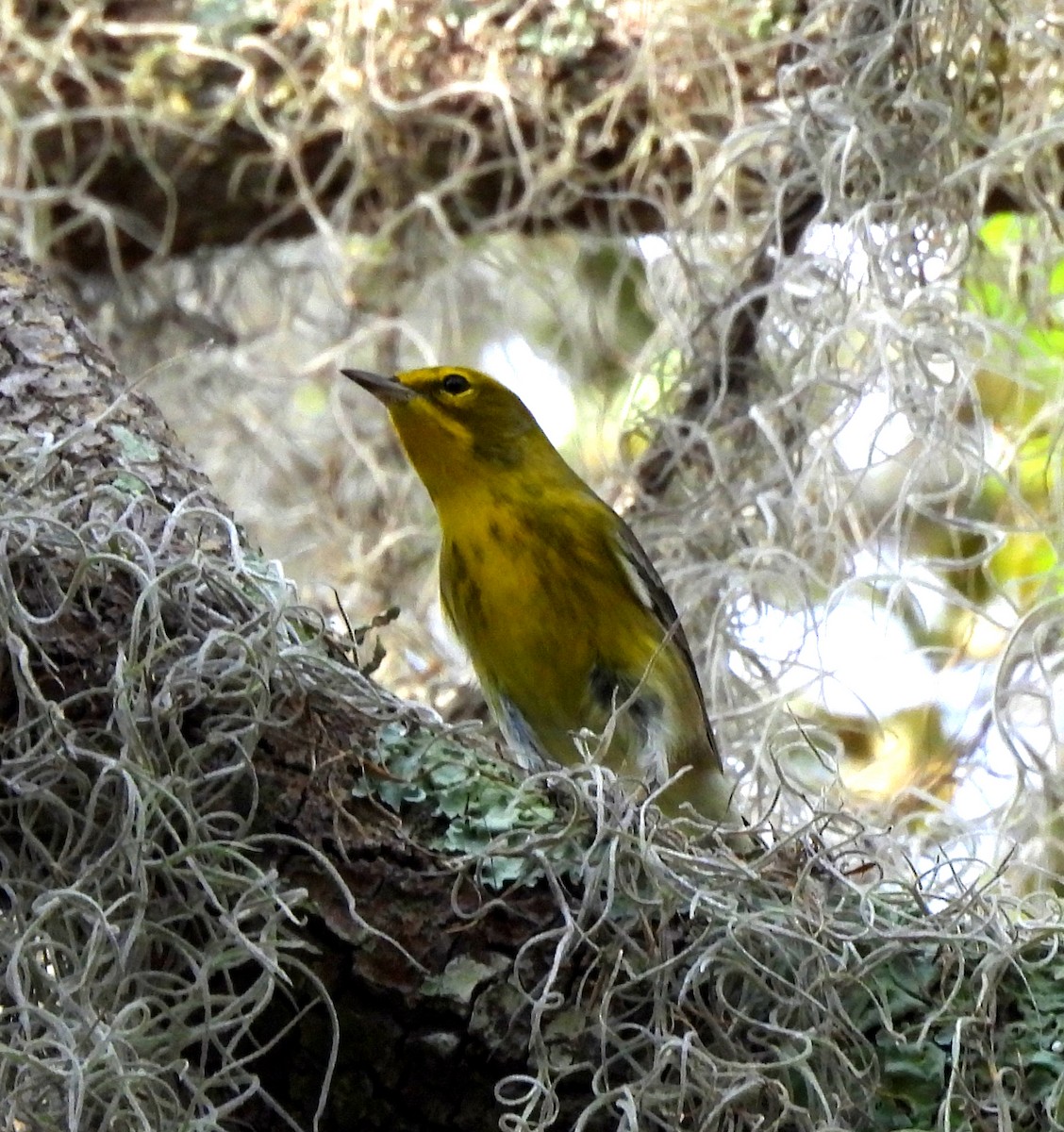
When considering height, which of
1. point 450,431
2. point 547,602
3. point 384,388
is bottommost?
point 547,602

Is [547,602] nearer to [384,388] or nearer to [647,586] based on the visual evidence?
[647,586]

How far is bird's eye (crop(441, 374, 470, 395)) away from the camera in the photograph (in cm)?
327

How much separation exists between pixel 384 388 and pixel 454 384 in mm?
204

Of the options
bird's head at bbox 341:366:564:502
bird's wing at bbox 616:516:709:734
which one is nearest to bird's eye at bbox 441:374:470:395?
bird's head at bbox 341:366:564:502

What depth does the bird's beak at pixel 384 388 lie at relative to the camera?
304 cm

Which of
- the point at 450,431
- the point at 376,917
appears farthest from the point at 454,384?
the point at 376,917

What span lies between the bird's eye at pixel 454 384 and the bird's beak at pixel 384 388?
0.26 feet

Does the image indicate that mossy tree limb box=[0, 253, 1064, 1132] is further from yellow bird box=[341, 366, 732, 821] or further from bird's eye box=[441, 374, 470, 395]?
bird's eye box=[441, 374, 470, 395]

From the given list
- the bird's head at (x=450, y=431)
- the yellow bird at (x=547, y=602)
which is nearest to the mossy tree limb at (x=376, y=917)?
the yellow bird at (x=547, y=602)

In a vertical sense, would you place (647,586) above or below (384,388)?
below

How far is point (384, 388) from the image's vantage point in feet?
10.2

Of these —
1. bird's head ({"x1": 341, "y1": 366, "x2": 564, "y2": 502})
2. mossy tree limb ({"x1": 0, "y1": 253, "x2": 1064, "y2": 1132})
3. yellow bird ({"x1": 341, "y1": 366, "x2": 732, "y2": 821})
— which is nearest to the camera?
mossy tree limb ({"x1": 0, "y1": 253, "x2": 1064, "y2": 1132})

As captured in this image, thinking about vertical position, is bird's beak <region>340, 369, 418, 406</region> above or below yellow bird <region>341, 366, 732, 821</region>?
above

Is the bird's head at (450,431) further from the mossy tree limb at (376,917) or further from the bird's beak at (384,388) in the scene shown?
the mossy tree limb at (376,917)
